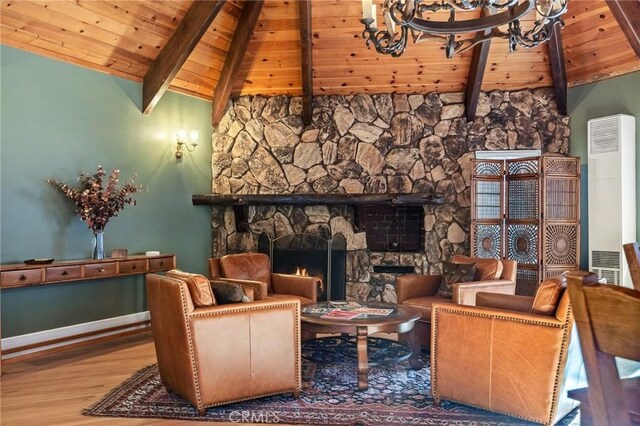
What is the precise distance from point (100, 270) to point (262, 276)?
1552 millimetres

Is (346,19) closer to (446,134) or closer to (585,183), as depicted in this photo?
(446,134)

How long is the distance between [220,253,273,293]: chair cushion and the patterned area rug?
147cm

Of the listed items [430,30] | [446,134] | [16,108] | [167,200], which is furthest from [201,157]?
[430,30]

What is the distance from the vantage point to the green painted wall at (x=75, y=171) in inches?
182

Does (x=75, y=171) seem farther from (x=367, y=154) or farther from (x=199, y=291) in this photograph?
(x=367, y=154)

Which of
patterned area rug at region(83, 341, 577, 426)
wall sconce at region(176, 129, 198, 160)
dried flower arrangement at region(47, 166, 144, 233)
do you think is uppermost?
wall sconce at region(176, 129, 198, 160)

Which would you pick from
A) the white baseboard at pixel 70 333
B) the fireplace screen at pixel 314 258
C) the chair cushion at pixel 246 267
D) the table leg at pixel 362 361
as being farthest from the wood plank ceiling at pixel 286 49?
the table leg at pixel 362 361

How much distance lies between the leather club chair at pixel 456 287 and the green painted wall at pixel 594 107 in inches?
72.2

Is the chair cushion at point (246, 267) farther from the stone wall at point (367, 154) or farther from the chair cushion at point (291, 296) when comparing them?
the stone wall at point (367, 154)

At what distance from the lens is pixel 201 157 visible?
22.7ft

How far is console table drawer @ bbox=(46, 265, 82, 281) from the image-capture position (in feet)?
14.8

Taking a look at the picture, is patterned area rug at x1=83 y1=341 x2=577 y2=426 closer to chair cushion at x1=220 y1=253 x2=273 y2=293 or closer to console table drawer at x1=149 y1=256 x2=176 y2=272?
chair cushion at x1=220 y1=253 x2=273 y2=293

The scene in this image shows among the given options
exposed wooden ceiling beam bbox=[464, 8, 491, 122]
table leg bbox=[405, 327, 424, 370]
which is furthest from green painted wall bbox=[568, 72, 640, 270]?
table leg bbox=[405, 327, 424, 370]

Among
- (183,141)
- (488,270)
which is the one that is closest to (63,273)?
(183,141)
